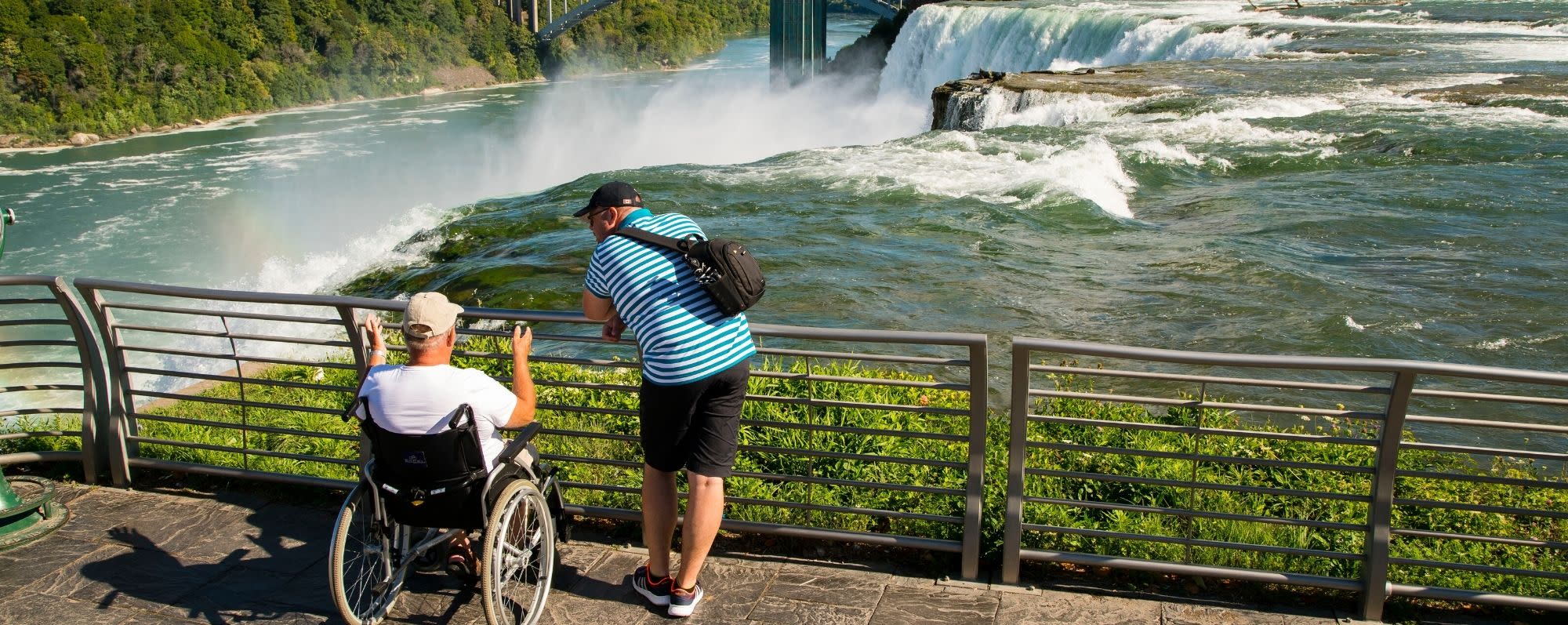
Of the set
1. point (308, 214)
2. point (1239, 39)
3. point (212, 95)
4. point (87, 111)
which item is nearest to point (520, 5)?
point (212, 95)

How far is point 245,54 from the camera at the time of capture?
80.1 m

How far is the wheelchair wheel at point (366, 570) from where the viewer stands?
13.4 feet

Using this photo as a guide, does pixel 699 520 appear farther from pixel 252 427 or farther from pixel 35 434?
pixel 35 434

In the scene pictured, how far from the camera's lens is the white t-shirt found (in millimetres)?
3973

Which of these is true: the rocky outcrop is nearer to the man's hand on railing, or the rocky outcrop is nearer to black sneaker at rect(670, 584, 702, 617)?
black sneaker at rect(670, 584, 702, 617)

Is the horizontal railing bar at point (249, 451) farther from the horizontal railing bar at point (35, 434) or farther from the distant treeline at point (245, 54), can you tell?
the distant treeline at point (245, 54)

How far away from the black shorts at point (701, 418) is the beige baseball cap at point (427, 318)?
2.39 feet

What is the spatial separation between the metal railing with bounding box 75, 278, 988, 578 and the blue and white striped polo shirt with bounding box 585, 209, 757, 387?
433 mm

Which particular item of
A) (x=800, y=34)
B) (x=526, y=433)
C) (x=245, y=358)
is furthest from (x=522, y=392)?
(x=800, y=34)

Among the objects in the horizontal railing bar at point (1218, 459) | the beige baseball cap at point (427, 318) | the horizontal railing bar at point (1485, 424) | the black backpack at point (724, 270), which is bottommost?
the horizontal railing bar at point (1218, 459)

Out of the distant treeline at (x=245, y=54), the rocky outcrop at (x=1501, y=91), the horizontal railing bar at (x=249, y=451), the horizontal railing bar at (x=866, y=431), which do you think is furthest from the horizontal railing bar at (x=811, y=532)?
the distant treeline at (x=245, y=54)

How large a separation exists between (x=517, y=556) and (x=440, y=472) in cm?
47

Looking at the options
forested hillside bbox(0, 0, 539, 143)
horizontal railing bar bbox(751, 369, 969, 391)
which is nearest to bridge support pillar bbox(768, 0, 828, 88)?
forested hillside bbox(0, 0, 539, 143)

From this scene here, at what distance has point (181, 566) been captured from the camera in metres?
5.00
